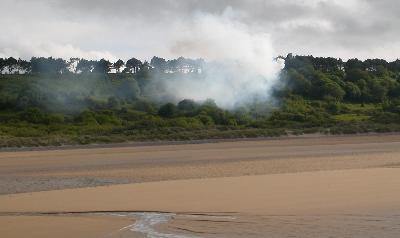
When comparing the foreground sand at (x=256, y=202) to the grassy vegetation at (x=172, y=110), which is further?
the grassy vegetation at (x=172, y=110)

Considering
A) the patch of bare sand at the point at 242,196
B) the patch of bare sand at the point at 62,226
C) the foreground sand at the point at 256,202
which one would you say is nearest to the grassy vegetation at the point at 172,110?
the patch of bare sand at the point at 242,196

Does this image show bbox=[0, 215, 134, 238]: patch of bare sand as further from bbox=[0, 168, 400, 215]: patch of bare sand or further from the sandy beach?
bbox=[0, 168, 400, 215]: patch of bare sand

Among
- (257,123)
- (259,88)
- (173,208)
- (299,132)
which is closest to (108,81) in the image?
(259,88)

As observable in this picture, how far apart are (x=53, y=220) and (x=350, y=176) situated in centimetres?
861

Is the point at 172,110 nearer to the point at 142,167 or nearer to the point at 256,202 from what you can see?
the point at 142,167

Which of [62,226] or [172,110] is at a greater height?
[172,110]

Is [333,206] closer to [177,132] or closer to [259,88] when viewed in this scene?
[177,132]

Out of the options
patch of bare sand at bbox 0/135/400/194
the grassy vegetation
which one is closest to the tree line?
the grassy vegetation

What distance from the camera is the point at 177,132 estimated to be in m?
46.6

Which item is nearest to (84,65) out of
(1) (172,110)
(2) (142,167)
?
(1) (172,110)

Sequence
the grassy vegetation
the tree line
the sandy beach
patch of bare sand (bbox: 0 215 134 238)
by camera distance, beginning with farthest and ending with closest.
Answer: the tree line
the grassy vegetation
patch of bare sand (bbox: 0 215 134 238)
the sandy beach

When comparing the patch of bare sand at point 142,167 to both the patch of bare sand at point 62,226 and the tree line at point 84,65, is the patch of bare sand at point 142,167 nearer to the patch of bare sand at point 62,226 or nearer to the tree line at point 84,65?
the patch of bare sand at point 62,226

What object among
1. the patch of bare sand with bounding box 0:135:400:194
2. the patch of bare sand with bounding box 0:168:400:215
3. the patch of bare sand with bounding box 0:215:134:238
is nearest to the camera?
the patch of bare sand with bounding box 0:215:134:238

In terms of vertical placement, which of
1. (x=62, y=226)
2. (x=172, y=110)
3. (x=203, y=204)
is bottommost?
(x=62, y=226)
